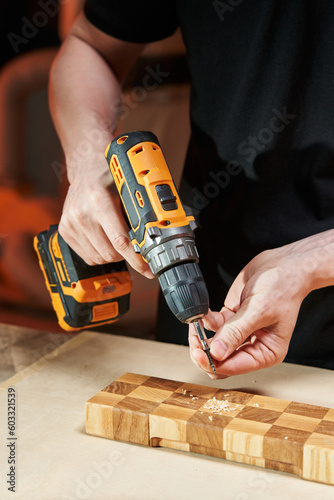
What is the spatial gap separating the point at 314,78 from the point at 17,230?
1.48 metres

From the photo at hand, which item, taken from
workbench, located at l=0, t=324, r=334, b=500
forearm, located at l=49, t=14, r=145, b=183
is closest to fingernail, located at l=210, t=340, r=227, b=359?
workbench, located at l=0, t=324, r=334, b=500

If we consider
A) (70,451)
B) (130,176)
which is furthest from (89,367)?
(130,176)

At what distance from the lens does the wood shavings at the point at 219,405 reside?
86 centimetres

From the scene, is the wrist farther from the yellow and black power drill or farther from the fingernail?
the fingernail

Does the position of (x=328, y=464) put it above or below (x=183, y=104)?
below

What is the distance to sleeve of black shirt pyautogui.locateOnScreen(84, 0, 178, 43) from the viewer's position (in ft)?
4.09

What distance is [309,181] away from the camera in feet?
3.64

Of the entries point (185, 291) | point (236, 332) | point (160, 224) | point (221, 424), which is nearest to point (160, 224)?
point (160, 224)

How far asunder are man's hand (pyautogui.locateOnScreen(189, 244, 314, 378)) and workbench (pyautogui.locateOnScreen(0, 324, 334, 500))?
0.11 m

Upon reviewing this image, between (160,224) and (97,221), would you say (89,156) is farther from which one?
(160,224)

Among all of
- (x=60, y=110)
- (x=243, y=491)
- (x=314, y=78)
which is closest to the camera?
(x=243, y=491)

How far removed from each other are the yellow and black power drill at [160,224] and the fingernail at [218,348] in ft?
0.04

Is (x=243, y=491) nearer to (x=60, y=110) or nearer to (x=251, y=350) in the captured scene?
(x=251, y=350)

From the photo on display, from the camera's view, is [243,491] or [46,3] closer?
A: [243,491]
